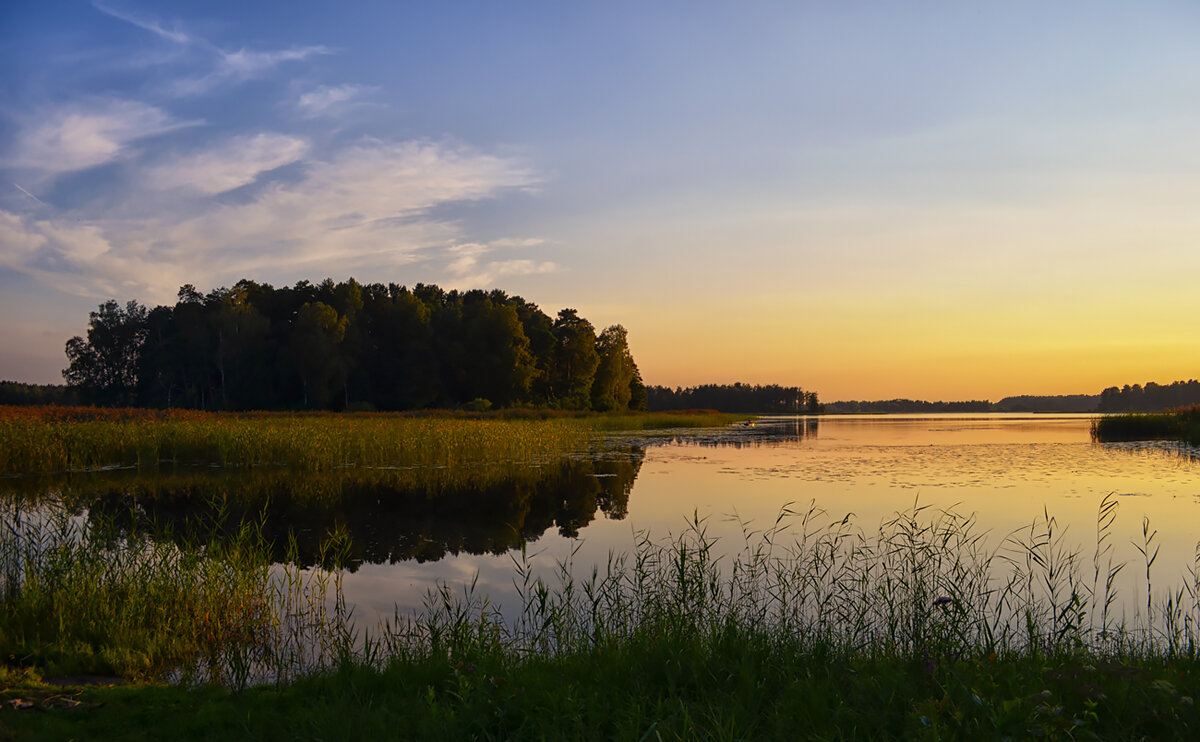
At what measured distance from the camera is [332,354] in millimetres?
63031

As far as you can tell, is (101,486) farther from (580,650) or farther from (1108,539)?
(1108,539)

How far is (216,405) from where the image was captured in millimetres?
68562

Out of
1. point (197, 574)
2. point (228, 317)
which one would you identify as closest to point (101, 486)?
point (197, 574)

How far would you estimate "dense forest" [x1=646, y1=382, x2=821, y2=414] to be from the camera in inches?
5709

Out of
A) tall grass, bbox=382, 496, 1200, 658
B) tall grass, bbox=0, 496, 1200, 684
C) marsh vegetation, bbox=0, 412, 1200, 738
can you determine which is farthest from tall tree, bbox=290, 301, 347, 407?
tall grass, bbox=382, 496, 1200, 658

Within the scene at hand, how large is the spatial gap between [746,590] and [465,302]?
82209mm

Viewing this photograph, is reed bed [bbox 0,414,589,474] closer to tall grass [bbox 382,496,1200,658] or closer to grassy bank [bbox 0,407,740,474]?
grassy bank [bbox 0,407,740,474]

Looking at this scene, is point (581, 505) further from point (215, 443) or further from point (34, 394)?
point (34, 394)

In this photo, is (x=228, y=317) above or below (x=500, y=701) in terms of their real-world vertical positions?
above

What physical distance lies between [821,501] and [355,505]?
10618 millimetres

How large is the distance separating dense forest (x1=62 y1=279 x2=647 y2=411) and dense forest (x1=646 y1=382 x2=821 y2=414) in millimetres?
58954

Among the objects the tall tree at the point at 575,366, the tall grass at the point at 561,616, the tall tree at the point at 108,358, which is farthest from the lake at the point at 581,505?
the tall tree at the point at 108,358

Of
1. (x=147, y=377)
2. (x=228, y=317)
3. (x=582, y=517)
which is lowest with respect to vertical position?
(x=582, y=517)

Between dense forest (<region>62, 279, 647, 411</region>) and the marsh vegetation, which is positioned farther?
dense forest (<region>62, 279, 647, 411</region>)
